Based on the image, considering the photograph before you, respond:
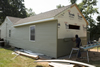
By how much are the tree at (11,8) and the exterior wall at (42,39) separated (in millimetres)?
17980

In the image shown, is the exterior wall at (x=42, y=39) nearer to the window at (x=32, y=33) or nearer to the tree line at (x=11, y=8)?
the window at (x=32, y=33)

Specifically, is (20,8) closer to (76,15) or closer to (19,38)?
(19,38)

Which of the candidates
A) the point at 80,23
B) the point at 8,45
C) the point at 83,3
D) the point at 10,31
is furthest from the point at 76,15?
the point at 83,3

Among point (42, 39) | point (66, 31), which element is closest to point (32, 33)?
point (42, 39)

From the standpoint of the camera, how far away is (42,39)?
24.3ft

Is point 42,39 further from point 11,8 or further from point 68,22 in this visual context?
point 11,8

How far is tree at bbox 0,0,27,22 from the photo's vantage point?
25219 millimetres

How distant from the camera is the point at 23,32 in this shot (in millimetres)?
9906

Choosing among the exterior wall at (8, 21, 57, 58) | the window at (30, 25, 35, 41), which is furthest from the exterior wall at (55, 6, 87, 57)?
the window at (30, 25, 35, 41)

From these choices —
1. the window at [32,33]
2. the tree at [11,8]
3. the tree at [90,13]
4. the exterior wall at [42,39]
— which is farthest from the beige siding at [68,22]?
the tree at [11,8]

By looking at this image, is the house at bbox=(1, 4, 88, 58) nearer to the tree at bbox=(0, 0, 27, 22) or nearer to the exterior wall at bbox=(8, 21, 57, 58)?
the exterior wall at bbox=(8, 21, 57, 58)

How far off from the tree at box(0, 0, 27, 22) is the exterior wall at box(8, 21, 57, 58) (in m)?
18.0

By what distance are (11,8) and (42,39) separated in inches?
914

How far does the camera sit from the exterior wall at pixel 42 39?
646cm
